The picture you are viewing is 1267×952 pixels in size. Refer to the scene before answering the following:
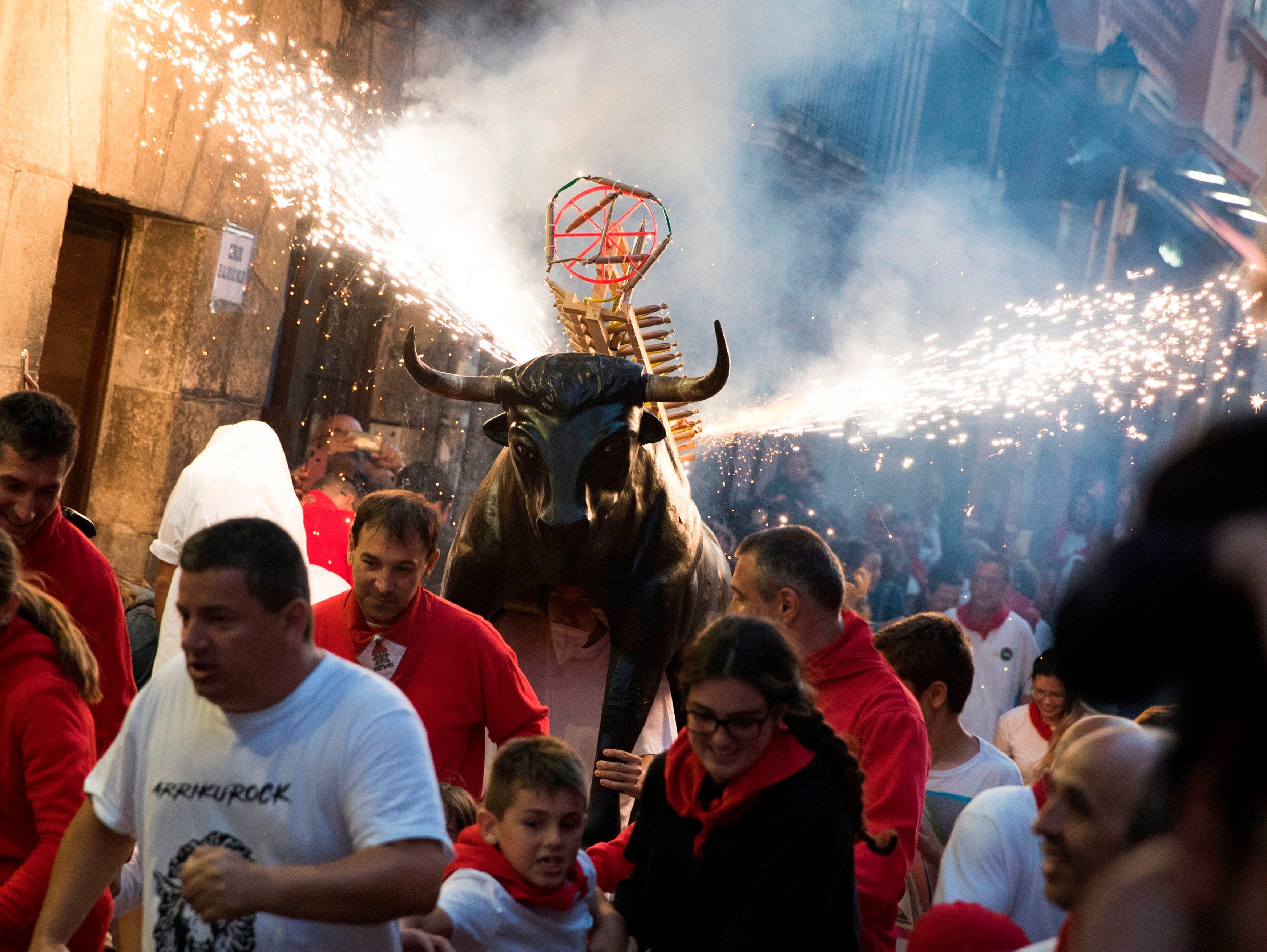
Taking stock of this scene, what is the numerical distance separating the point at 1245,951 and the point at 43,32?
309 inches

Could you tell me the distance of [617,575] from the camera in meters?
4.66

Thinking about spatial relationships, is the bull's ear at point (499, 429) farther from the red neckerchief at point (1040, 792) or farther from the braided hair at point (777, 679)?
the red neckerchief at point (1040, 792)

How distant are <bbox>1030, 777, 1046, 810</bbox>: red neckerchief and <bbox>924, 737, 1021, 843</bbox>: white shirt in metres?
1.18

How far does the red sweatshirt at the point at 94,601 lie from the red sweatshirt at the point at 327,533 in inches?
78.5

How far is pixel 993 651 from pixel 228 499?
4.65 metres

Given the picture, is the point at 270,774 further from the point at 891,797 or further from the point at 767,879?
the point at 891,797

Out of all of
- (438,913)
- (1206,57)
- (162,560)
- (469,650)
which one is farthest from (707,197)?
(1206,57)

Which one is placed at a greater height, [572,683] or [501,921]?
[572,683]

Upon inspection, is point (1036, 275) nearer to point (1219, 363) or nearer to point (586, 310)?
point (1219, 363)

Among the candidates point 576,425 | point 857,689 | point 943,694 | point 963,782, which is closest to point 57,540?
point 576,425

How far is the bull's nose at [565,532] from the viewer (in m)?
4.33

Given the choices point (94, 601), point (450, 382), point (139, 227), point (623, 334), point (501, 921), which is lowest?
point (501, 921)

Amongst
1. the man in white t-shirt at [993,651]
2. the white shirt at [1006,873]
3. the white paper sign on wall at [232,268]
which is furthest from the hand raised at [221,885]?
the white paper sign on wall at [232,268]

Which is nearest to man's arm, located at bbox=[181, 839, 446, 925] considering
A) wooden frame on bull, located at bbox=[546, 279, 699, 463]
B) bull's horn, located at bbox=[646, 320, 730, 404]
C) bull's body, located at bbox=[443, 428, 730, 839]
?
bull's body, located at bbox=[443, 428, 730, 839]
